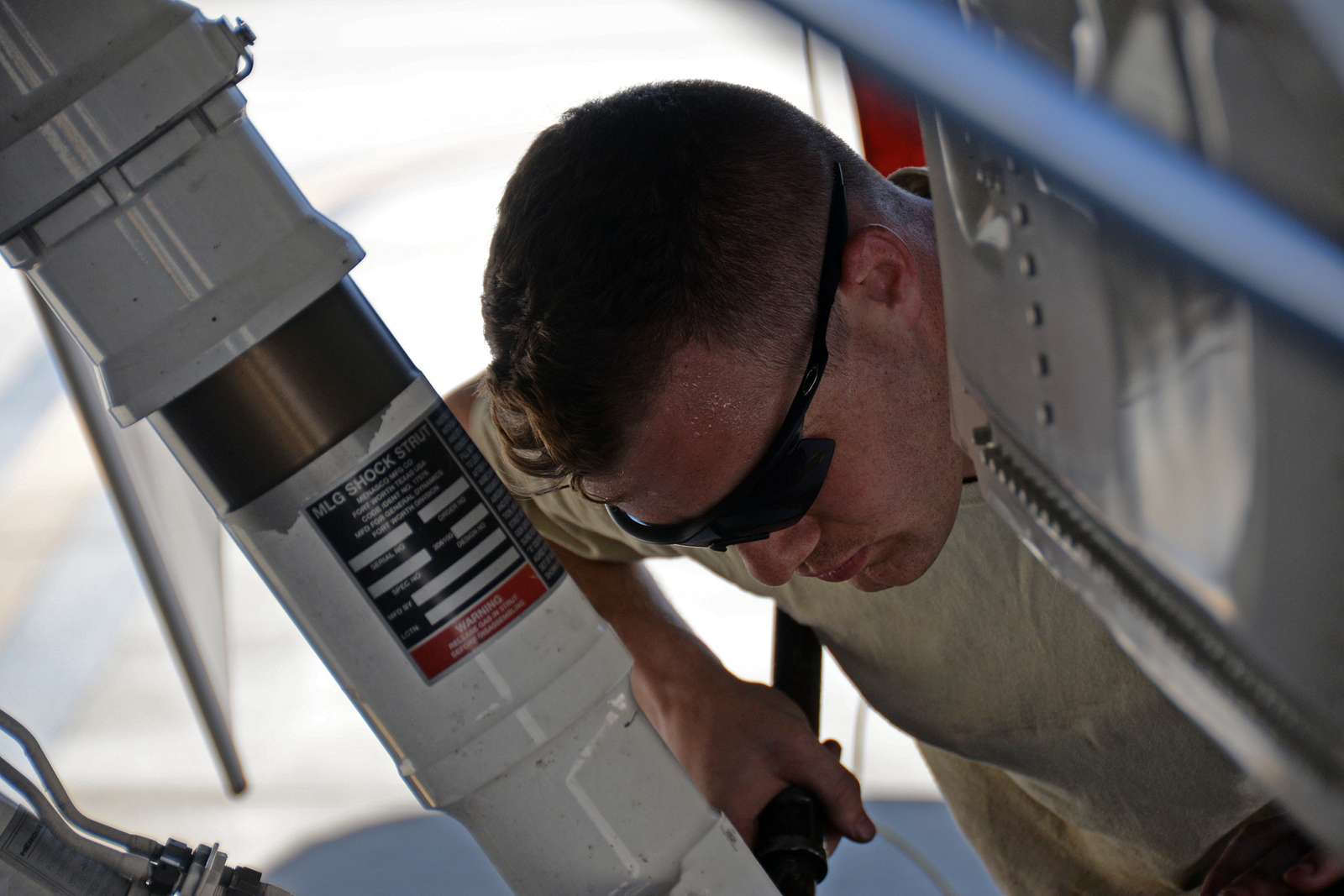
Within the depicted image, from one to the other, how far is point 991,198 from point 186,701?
2858 mm

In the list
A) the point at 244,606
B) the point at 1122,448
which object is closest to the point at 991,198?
the point at 1122,448

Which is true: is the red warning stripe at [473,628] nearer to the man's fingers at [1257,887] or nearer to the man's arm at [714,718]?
the man's arm at [714,718]

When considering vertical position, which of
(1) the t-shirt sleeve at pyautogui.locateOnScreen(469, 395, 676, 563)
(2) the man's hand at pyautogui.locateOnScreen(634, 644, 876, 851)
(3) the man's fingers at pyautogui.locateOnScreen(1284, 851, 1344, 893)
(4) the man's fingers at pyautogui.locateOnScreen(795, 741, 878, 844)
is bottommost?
(3) the man's fingers at pyautogui.locateOnScreen(1284, 851, 1344, 893)

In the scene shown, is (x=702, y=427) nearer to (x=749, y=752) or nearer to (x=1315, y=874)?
(x=749, y=752)

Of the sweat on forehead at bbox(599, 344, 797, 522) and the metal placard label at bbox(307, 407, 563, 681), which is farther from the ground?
the metal placard label at bbox(307, 407, 563, 681)

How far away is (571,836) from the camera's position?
0.66 meters

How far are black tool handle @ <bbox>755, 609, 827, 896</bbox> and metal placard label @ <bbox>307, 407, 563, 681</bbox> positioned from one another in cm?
54

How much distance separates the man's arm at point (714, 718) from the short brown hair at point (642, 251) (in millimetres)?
280

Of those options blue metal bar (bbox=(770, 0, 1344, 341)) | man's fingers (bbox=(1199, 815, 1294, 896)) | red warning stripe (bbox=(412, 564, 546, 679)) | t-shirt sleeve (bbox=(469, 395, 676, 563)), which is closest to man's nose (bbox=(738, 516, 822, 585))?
t-shirt sleeve (bbox=(469, 395, 676, 563))

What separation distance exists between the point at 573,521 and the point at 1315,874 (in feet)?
3.21

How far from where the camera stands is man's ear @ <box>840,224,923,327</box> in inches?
43.1

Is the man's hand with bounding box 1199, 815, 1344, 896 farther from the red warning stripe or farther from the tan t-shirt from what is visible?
the red warning stripe

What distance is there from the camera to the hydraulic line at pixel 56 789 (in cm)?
66

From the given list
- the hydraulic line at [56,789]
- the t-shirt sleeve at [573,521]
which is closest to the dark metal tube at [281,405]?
the hydraulic line at [56,789]
